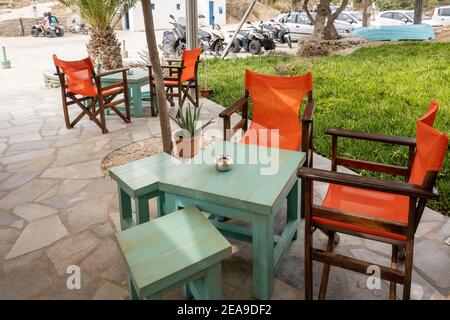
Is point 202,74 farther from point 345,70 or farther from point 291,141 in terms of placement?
point 291,141

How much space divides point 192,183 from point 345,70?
22.4 ft

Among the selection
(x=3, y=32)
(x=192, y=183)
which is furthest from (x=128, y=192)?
(x=3, y=32)

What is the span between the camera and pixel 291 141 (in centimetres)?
332

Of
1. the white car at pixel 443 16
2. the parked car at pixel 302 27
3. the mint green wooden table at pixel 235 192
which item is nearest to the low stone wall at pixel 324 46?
the parked car at pixel 302 27

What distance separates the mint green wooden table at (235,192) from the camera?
83.0 inches

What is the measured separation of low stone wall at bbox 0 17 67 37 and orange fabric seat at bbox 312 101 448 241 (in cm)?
2601

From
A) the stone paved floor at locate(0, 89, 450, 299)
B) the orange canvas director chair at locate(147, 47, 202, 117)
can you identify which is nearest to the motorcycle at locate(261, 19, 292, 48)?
the orange canvas director chair at locate(147, 47, 202, 117)

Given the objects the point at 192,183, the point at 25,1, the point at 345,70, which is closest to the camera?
the point at 192,183

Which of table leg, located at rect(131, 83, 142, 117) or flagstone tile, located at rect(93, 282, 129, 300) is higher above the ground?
table leg, located at rect(131, 83, 142, 117)

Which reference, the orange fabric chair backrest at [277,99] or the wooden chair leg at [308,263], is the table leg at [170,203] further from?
the orange fabric chair backrest at [277,99]

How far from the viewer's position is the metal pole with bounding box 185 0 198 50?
6.23 m

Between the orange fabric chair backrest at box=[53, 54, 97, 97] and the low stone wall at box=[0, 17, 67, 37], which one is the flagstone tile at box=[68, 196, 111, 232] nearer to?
the orange fabric chair backrest at box=[53, 54, 97, 97]
